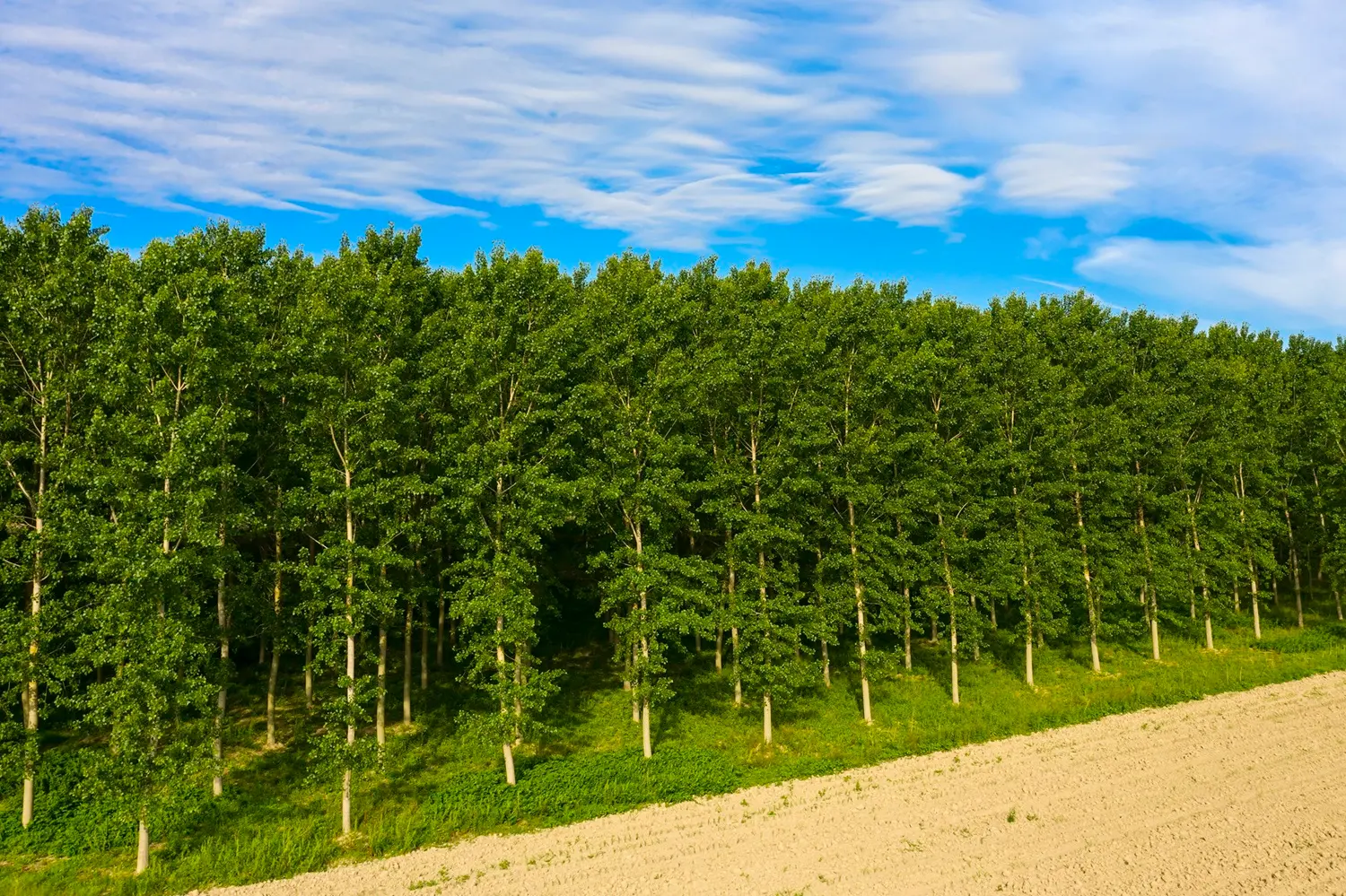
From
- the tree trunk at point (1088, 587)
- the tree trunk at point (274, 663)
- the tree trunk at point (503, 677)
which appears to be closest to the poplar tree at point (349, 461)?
the tree trunk at point (274, 663)

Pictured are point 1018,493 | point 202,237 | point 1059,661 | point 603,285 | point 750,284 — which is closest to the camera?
point 202,237

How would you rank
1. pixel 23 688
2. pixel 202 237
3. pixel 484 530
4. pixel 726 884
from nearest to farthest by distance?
pixel 726 884 → pixel 23 688 → pixel 484 530 → pixel 202 237

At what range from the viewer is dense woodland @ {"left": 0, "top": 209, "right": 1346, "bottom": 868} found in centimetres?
2272

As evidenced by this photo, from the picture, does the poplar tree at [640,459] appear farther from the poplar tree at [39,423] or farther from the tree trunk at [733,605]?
the poplar tree at [39,423]

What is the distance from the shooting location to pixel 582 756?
1150 inches

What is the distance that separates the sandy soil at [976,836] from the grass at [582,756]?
1.26 meters

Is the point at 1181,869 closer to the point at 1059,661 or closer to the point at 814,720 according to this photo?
the point at 814,720

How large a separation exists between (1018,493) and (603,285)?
2380 cm

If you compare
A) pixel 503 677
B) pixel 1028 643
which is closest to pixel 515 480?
pixel 503 677

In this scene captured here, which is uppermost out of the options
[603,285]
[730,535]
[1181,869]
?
[603,285]

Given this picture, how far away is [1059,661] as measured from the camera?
41719mm

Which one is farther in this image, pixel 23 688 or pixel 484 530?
pixel 484 530

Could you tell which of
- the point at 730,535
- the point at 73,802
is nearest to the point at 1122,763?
the point at 730,535

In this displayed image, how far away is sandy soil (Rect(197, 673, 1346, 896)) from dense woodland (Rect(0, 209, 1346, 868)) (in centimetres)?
490
